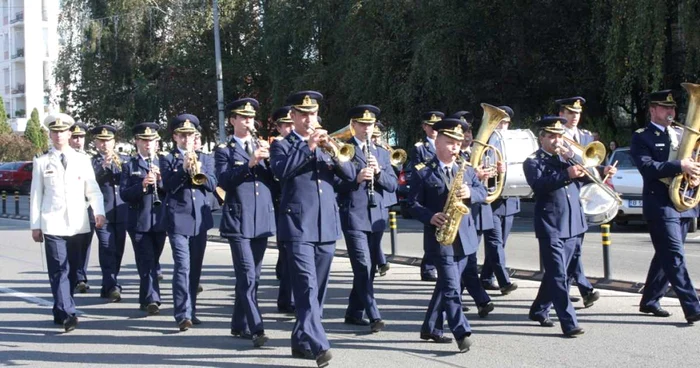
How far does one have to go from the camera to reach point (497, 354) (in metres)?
7.91

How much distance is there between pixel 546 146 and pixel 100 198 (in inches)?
177

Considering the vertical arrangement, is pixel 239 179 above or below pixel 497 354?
above

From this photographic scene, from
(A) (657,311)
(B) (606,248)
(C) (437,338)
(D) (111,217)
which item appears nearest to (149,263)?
(D) (111,217)

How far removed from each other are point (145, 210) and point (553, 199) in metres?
4.49

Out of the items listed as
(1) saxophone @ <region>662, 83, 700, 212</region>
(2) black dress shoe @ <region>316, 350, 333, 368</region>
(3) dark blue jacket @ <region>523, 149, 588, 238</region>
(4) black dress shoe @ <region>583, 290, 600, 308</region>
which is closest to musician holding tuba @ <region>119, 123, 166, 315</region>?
(2) black dress shoe @ <region>316, 350, 333, 368</region>

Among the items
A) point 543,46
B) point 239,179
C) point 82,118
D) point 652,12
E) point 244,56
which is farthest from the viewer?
point 82,118

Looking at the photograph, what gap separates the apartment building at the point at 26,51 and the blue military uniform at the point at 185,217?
228ft

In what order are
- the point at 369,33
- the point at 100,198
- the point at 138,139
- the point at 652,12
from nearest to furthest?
the point at 100,198 → the point at 138,139 → the point at 652,12 → the point at 369,33

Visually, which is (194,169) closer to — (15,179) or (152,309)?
(152,309)

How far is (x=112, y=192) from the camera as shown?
12070 millimetres

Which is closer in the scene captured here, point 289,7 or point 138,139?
point 138,139

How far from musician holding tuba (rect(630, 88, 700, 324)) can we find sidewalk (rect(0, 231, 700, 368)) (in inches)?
12.1

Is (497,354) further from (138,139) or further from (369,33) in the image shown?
(369,33)

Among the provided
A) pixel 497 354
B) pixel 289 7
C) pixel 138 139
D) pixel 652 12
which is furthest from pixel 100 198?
pixel 289 7
